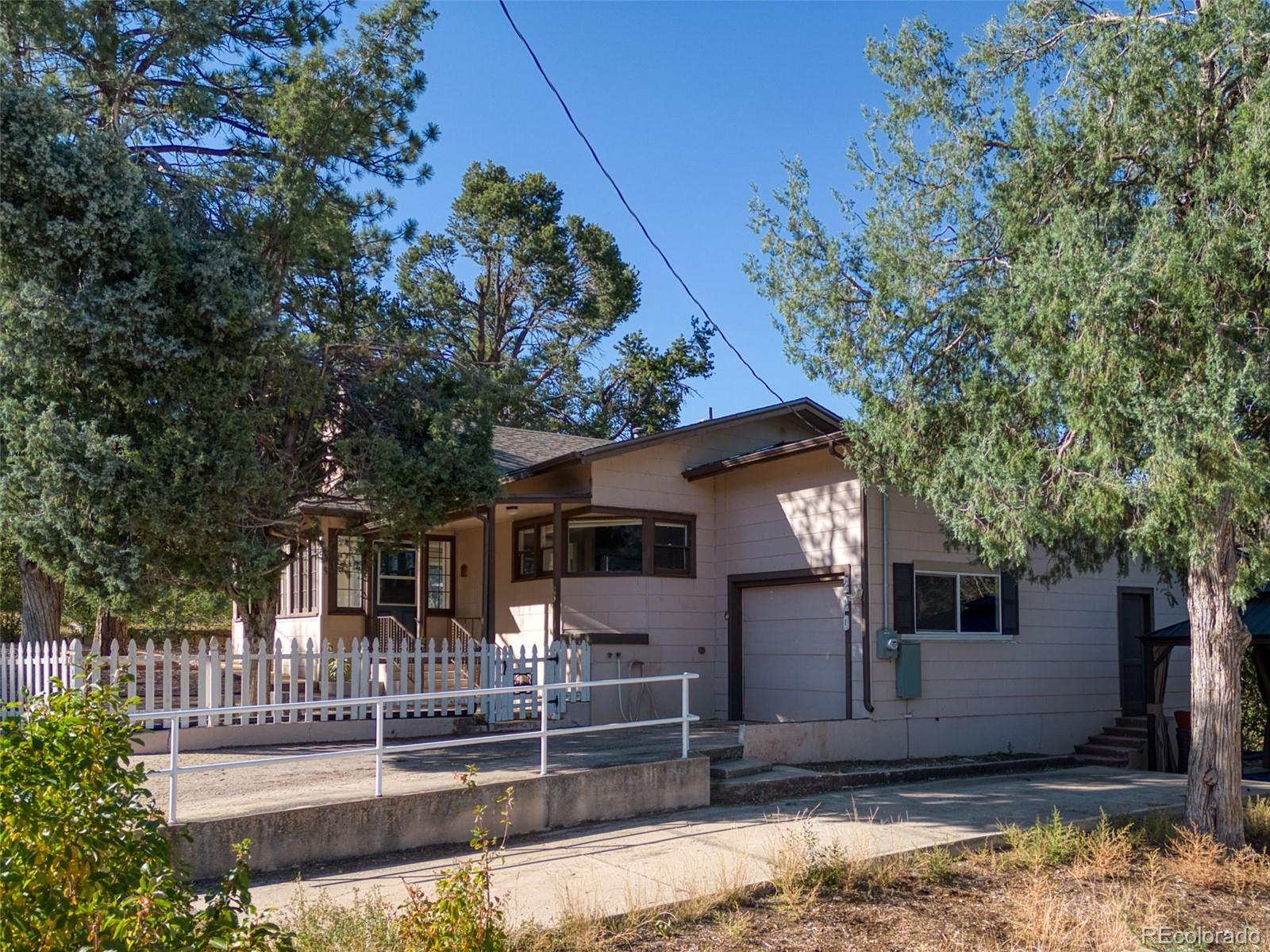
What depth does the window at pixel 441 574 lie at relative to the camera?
64.5 feet

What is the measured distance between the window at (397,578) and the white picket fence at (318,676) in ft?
12.4

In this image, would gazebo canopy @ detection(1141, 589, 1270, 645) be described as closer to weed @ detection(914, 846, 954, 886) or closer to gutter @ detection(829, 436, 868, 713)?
gutter @ detection(829, 436, 868, 713)

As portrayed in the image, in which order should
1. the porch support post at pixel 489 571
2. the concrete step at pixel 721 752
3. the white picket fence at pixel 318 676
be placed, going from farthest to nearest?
the porch support post at pixel 489 571 < the white picket fence at pixel 318 676 < the concrete step at pixel 721 752

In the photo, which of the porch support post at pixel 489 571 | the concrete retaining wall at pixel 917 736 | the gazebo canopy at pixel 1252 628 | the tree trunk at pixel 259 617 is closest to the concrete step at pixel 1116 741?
the concrete retaining wall at pixel 917 736

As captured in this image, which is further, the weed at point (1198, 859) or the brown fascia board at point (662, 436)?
the brown fascia board at point (662, 436)

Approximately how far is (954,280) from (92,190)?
8031 millimetres

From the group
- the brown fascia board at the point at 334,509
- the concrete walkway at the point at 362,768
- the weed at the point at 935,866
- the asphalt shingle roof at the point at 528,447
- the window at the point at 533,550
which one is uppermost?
the asphalt shingle roof at the point at 528,447

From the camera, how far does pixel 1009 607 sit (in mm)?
15422

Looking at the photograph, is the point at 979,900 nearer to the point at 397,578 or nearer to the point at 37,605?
the point at 37,605

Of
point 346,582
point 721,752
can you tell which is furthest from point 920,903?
point 346,582

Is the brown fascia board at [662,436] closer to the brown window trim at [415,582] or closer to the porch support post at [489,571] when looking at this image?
the porch support post at [489,571]

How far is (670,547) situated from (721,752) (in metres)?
4.69

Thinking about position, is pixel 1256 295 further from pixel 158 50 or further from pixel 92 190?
pixel 158 50

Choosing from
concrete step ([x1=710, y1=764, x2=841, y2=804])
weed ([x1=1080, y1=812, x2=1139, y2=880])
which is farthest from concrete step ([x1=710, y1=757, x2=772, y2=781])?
weed ([x1=1080, y1=812, x2=1139, y2=880])
